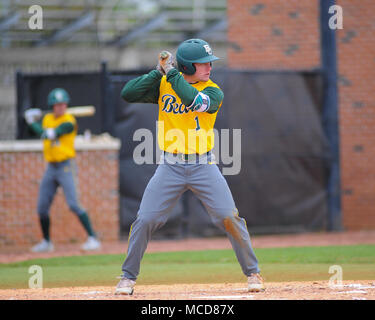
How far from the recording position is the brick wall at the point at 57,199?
12.0m

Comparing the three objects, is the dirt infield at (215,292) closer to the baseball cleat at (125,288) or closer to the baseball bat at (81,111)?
the baseball cleat at (125,288)

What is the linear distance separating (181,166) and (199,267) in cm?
297

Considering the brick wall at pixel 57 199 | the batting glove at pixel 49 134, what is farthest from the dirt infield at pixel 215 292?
the brick wall at pixel 57 199

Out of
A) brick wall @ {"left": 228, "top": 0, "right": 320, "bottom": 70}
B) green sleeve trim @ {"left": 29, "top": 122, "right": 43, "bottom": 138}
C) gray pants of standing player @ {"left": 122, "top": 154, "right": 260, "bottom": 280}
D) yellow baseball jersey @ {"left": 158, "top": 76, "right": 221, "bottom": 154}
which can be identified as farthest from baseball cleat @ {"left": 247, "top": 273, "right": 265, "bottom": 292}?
Answer: brick wall @ {"left": 228, "top": 0, "right": 320, "bottom": 70}

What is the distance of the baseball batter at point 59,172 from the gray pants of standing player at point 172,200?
4997 millimetres

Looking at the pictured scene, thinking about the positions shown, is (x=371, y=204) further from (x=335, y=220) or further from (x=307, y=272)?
(x=307, y=272)

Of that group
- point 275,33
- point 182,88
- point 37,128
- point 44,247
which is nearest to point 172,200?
point 182,88

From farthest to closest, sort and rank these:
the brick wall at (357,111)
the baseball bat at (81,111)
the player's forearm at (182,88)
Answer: the brick wall at (357,111), the baseball bat at (81,111), the player's forearm at (182,88)

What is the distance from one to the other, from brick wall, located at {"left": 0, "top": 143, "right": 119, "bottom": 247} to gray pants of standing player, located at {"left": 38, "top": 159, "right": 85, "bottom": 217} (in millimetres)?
1012

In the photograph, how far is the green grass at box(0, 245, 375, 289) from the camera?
773 centimetres

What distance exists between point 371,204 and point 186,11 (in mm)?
14247

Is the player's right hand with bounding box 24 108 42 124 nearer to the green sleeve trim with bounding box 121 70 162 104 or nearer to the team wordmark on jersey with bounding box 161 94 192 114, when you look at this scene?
the green sleeve trim with bounding box 121 70 162 104

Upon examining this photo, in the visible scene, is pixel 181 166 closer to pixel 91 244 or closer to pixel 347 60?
pixel 91 244

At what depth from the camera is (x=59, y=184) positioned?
1113 centimetres
